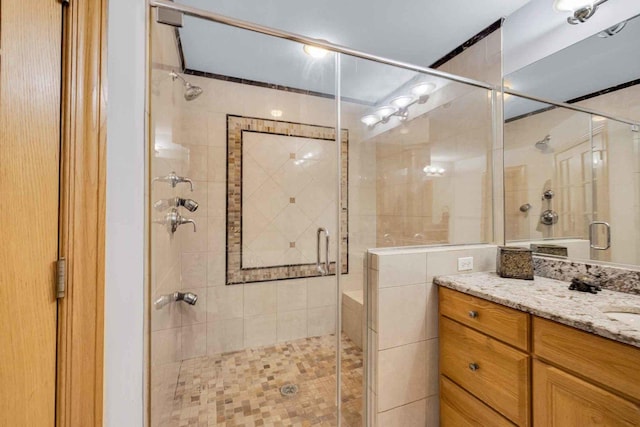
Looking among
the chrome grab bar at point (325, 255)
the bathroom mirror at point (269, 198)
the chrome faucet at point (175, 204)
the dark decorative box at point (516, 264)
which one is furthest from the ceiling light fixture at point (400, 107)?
the chrome faucet at point (175, 204)

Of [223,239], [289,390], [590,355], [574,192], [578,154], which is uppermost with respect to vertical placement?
[578,154]

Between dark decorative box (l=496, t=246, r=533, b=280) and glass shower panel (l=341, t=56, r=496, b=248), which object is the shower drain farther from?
dark decorative box (l=496, t=246, r=533, b=280)

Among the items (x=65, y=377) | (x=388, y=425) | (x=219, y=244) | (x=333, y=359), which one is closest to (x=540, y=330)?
(x=388, y=425)

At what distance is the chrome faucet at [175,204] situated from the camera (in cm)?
122

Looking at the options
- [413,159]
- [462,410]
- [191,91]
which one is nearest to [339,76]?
[413,159]

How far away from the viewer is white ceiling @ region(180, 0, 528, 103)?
1539mm

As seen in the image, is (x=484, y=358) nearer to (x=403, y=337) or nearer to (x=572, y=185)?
(x=403, y=337)

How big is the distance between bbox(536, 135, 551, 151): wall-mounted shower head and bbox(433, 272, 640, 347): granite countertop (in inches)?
31.0

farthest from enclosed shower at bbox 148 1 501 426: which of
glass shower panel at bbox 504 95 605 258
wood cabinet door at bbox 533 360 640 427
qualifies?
wood cabinet door at bbox 533 360 640 427

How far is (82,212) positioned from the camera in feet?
2.08

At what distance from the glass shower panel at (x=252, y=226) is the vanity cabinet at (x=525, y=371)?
2.33 ft

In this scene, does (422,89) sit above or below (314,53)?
below

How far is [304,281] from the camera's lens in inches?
81.8

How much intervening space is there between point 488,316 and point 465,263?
0.44 metres
